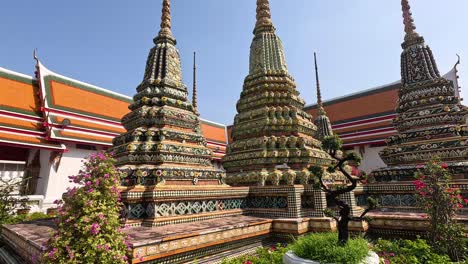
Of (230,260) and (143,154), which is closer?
(230,260)

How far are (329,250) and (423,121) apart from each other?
24.0 ft

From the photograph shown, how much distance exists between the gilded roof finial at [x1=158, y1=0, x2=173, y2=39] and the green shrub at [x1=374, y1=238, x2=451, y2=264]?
8.28 m

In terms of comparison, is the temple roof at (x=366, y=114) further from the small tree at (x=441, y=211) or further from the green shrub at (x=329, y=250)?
the green shrub at (x=329, y=250)

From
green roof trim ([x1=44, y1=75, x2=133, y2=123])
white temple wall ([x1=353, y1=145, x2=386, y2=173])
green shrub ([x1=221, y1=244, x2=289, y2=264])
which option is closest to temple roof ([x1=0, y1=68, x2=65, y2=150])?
green roof trim ([x1=44, y1=75, x2=133, y2=123])

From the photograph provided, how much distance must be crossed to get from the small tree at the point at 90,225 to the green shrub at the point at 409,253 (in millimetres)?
4406

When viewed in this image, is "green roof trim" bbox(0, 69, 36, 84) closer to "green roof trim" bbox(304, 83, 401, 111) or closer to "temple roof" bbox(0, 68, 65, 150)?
"temple roof" bbox(0, 68, 65, 150)

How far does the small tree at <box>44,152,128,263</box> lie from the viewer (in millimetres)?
3395

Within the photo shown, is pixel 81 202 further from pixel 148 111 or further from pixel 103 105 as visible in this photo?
pixel 103 105

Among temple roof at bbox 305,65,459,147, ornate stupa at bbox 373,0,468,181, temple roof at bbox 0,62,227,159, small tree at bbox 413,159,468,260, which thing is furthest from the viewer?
temple roof at bbox 305,65,459,147

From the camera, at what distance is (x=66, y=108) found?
17.2 metres

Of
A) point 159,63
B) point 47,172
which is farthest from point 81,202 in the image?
point 47,172

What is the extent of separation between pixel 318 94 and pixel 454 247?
51.4ft

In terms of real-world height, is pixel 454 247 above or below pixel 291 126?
below

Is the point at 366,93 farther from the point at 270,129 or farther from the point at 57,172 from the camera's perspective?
the point at 57,172
